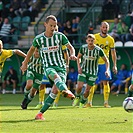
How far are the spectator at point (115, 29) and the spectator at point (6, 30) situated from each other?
5.88m

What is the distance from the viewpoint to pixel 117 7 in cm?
3231

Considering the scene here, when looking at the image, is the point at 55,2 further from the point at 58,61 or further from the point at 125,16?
the point at 58,61

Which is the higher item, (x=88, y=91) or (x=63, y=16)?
(x=63, y=16)

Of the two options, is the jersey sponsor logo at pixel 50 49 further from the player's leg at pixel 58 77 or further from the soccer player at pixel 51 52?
the player's leg at pixel 58 77

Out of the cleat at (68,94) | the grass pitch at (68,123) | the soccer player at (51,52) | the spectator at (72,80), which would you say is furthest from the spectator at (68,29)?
the cleat at (68,94)

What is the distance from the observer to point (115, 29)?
30531 mm

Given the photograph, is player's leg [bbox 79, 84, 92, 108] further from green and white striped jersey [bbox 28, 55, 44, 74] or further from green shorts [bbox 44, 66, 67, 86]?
green shorts [bbox 44, 66, 67, 86]

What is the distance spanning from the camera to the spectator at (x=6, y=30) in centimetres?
3372

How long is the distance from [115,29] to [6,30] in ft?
21.9

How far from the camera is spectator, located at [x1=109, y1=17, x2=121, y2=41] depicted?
3011cm

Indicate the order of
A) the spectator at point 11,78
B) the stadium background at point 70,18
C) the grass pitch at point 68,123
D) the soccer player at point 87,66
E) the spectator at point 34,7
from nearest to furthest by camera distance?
the grass pitch at point 68,123 → the soccer player at point 87,66 → the stadium background at point 70,18 → the spectator at point 11,78 → the spectator at point 34,7

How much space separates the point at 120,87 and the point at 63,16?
20.0 ft

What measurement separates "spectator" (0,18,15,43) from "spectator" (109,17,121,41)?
5.88 metres

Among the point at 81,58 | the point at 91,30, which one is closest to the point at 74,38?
the point at 91,30
